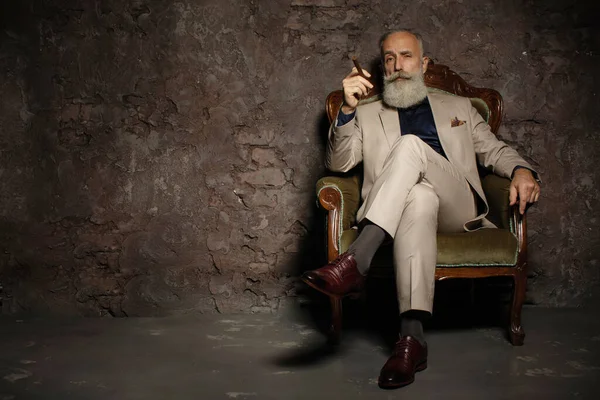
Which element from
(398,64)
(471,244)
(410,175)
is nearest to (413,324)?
(471,244)

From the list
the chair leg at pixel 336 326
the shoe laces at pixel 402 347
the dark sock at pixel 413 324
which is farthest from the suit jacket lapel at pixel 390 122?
the shoe laces at pixel 402 347

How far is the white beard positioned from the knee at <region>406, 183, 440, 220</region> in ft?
2.45

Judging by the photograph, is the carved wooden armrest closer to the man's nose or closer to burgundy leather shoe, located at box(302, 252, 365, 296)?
burgundy leather shoe, located at box(302, 252, 365, 296)

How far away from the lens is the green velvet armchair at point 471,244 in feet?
9.15

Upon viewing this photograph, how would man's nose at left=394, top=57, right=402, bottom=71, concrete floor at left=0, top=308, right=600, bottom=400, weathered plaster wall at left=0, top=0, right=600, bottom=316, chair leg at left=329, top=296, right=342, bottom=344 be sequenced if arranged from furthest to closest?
weathered plaster wall at left=0, top=0, right=600, bottom=316 → man's nose at left=394, top=57, right=402, bottom=71 → chair leg at left=329, top=296, right=342, bottom=344 → concrete floor at left=0, top=308, right=600, bottom=400

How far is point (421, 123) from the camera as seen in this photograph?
10.8ft

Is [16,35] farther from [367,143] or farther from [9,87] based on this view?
[367,143]

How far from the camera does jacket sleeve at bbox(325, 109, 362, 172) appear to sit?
10.1 feet

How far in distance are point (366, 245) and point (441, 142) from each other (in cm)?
95

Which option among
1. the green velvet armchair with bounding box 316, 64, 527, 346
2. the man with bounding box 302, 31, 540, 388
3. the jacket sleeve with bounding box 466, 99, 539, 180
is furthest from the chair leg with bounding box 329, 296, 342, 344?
the jacket sleeve with bounding box 466, 99, 539, 180

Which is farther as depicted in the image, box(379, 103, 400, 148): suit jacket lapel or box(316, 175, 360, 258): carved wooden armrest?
box(379, 103, 400, 148): suit jacket lapel

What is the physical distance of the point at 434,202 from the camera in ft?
8.67

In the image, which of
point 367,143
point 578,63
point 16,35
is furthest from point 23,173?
point 578,63

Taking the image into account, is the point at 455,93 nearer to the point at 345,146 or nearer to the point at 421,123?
the point at 421,123
